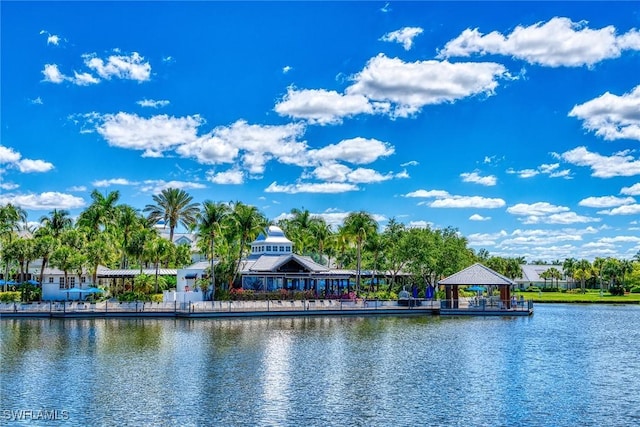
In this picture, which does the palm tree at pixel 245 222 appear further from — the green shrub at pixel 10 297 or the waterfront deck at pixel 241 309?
the green shrub at pixel 10 297

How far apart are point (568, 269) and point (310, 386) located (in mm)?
148867

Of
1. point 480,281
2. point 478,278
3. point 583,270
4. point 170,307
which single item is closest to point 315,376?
point 170,307

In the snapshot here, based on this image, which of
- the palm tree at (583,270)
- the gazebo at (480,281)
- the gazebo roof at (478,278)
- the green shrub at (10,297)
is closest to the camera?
the green shrub at (10,297)

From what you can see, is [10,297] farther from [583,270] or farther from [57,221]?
[583,270]

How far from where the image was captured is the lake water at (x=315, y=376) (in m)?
25.5

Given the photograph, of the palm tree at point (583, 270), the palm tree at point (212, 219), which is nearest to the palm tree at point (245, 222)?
the palm tree at point (212, 219)

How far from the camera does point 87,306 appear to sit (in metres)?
64.7

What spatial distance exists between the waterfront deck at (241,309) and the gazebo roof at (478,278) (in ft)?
9.10

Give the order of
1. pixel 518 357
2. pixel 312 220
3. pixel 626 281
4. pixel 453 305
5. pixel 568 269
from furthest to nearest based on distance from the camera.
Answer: pixel 568 269, pixel 626 281, pixel 312 220, pixel 453 305, pixel 518 357

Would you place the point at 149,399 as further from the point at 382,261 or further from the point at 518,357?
the point at 382,261

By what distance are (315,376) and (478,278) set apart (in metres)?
45.1

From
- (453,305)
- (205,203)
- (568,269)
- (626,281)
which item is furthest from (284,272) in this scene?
(568,269)

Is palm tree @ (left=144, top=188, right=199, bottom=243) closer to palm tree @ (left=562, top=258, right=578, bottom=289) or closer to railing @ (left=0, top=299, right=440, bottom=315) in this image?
railing @ (left=0, top=299, right=440, bottom=315)

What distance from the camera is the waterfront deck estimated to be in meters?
63.7
